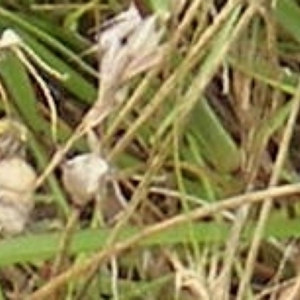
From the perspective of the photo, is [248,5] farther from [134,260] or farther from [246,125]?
[134,260]

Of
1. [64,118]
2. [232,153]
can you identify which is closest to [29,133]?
[64,118]

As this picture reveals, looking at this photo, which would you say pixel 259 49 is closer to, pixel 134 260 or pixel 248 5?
pixel 248 5

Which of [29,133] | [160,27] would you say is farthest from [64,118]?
[160,27]

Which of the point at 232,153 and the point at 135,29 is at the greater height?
the point at 135,29

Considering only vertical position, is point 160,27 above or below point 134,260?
above

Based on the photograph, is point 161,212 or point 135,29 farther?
point 161,212

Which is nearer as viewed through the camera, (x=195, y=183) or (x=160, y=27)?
(x=160, y=27)

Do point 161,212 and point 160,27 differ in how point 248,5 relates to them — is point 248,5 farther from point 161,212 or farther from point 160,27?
point 161,212
